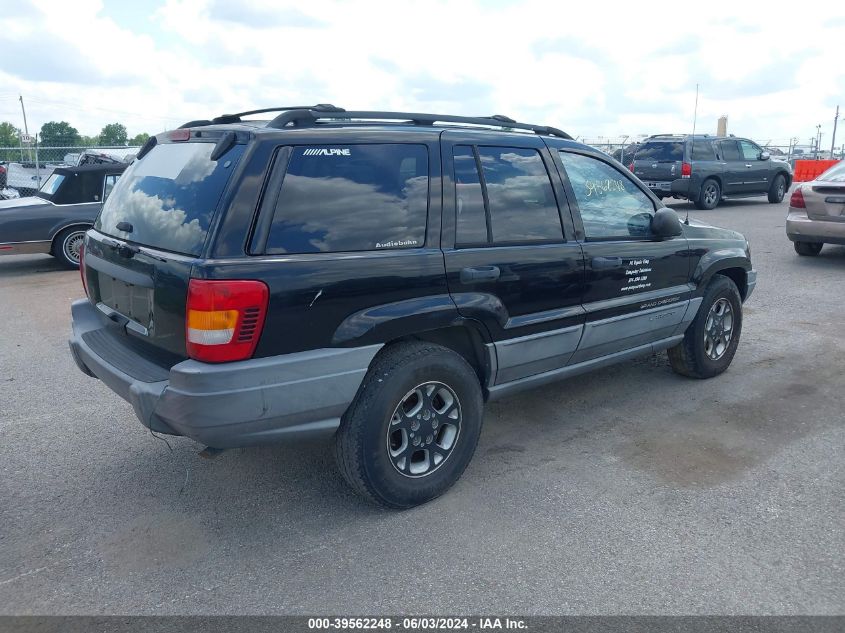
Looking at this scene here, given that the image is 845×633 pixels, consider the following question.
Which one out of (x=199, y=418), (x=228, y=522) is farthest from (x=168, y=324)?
(x=228, y=522)

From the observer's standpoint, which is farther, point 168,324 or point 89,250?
point 89,250

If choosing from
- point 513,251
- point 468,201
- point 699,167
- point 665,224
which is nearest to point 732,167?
point 699,167

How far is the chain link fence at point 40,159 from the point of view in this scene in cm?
1819

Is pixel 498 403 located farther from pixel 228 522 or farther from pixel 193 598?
pixel 193 598

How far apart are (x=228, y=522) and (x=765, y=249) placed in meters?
10.7

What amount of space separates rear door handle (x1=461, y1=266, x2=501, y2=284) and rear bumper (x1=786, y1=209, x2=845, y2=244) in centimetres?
797

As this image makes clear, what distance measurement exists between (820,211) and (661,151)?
7.53 metres

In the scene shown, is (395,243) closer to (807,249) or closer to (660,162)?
(807,249)

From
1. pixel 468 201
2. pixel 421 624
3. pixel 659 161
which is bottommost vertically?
pixel 421 624

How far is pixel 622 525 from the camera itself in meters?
3.44

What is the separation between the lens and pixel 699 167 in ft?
55.1

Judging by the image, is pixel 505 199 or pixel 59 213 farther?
pixel 59 213

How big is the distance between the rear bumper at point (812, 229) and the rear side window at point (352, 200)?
8.27m

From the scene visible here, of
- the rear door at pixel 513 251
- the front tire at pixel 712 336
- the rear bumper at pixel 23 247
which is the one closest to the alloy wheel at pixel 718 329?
the front tire at pixel 712 336
